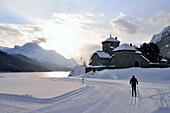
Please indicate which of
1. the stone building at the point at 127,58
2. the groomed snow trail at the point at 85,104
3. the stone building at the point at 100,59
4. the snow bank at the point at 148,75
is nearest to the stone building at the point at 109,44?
the stone building at the point at 100,59

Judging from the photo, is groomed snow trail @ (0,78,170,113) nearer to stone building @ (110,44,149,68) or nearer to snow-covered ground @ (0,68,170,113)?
snow-covered ground @ (0,68,170,113)

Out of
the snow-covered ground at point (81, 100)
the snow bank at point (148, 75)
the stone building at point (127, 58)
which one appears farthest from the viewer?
the stone building at point (127, 58)

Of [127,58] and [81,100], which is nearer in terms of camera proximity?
[81,100]

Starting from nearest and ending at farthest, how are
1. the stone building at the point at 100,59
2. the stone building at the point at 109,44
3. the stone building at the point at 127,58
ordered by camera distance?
1. the stone building at the point at 127,58
2. the stone building at the point at 100,59
3. the stone building at the point at 109,44


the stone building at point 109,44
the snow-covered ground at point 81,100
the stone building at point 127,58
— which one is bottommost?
the snow-covered ground at point 81,100

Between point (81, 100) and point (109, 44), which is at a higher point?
point (109, 44)

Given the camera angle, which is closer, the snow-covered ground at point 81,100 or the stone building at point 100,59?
the snow-covered ground at point 81,100

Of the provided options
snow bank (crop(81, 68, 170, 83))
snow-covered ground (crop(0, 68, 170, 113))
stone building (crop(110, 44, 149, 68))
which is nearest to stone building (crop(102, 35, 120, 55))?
stone building (crop(110, 44, 149, 68))

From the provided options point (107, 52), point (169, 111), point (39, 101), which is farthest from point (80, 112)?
point (107, 52)

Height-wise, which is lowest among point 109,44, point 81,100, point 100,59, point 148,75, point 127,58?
point 81,100

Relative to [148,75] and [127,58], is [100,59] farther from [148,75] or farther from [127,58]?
[148,75]

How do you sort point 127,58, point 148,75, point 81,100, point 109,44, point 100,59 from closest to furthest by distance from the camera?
point 81,100 < point 148,75 < point 127,58 < point 100,59 < point 109,44

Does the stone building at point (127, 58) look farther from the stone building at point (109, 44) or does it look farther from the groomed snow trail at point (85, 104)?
the groomed snow trail at point (85, 104)

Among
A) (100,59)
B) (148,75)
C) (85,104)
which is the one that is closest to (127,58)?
(100,59)
